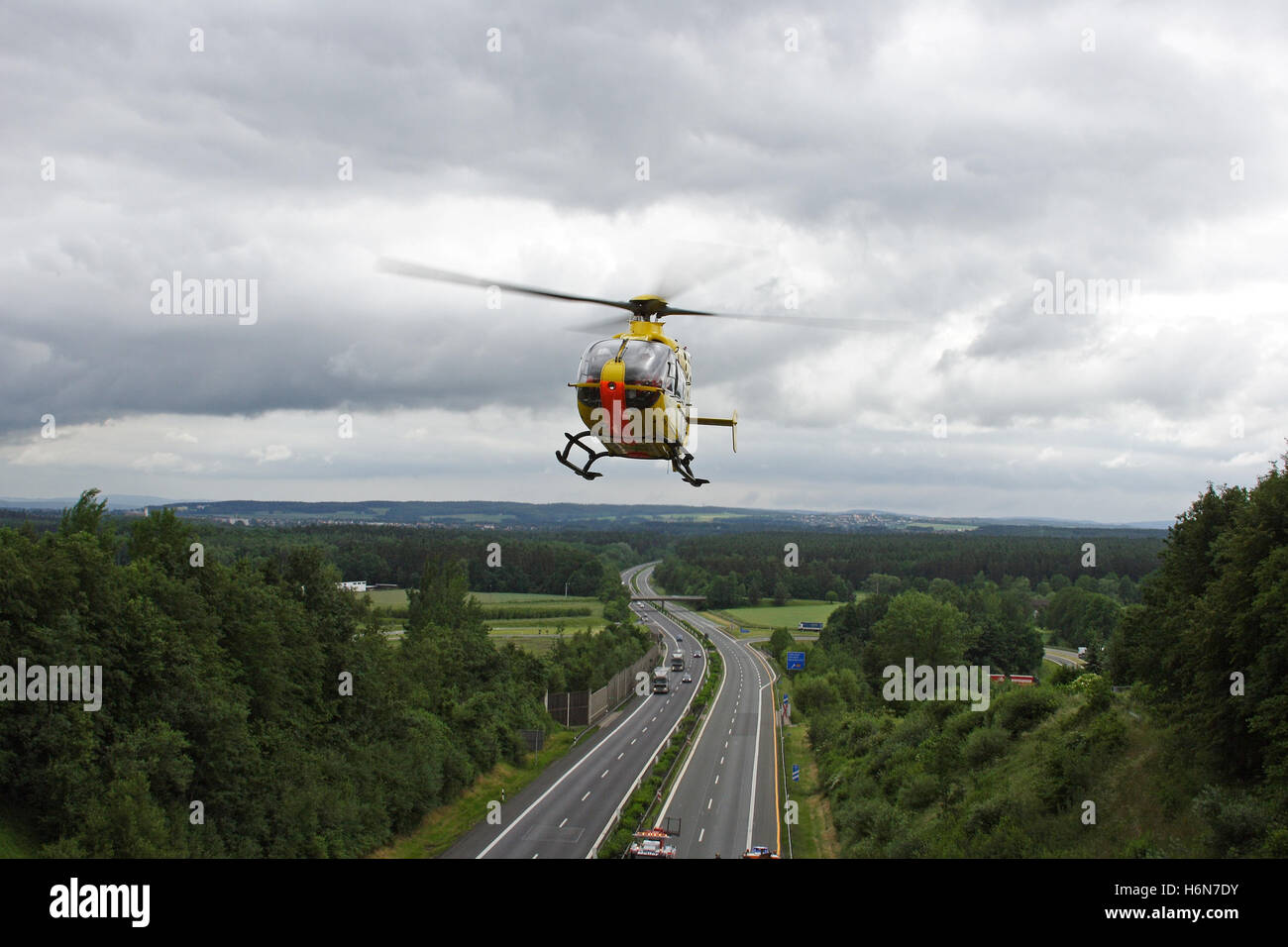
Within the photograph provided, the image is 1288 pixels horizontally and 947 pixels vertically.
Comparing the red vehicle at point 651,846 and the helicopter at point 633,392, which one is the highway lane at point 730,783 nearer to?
the red vehicle at point 651,846

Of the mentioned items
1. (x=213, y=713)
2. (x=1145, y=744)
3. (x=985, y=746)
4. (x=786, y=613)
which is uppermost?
(x=213, y=713)

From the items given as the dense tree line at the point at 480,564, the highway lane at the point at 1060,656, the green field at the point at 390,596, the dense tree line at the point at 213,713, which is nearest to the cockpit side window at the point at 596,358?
the dense tree line at the point at 213,713

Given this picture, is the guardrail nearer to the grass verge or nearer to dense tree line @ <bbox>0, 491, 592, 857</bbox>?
the grass verge

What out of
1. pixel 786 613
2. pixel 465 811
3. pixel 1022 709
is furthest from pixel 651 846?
pixel 786 613

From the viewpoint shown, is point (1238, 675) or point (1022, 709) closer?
point (1238, 675)

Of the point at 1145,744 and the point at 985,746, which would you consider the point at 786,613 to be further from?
the point at 1145,744

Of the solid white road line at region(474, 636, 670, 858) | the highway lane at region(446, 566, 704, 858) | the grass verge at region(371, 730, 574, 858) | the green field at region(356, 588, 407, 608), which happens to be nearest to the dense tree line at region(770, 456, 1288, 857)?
the highway lane at region(446, 566, 704, 858)
